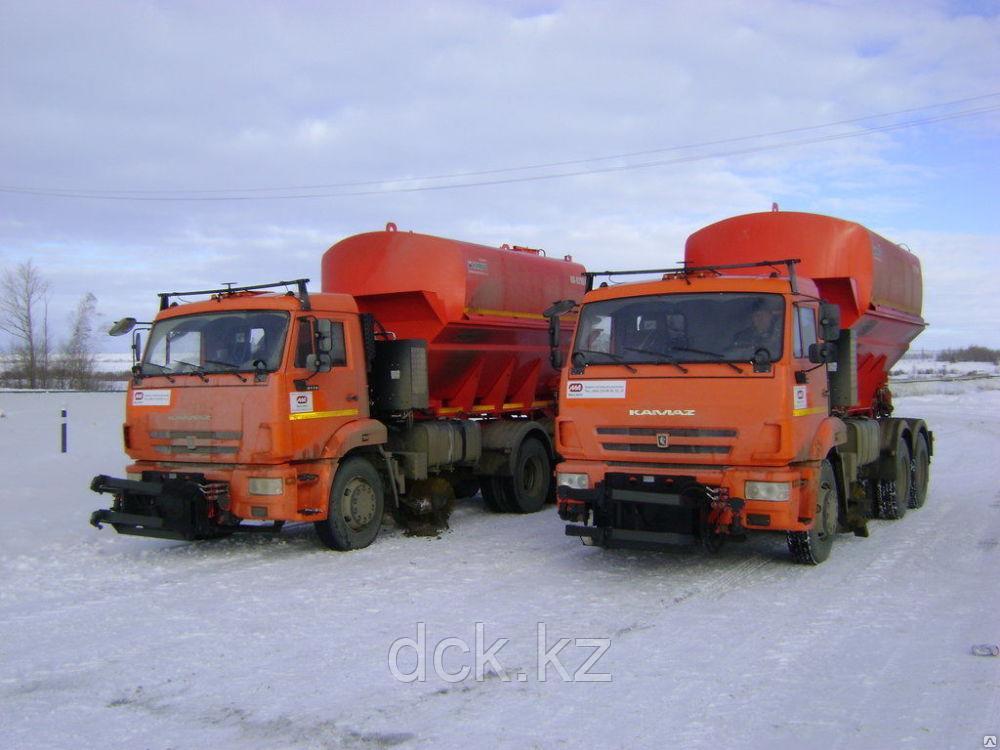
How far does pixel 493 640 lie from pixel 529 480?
6.50 metres

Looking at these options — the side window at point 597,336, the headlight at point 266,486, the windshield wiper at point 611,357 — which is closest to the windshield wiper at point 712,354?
the windshield wiper at point 611,357

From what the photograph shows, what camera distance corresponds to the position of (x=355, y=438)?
9.46m

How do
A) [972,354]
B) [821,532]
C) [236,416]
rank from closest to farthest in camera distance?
[821,532] → [236,416] → [972,354]

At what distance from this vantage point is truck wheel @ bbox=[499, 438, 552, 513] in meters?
12.1

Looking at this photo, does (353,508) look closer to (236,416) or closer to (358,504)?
(358,504)

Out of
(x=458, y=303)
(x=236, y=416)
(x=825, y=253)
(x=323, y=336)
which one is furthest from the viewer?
(x=458, y=303)

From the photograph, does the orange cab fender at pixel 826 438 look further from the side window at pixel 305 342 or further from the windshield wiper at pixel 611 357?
the side window at pixel 305 342

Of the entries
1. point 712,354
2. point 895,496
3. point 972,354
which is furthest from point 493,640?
point 972,354

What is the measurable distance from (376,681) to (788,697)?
2.37 meters

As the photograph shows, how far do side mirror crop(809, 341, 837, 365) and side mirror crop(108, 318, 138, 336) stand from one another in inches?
276

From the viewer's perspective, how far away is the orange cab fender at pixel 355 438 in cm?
920

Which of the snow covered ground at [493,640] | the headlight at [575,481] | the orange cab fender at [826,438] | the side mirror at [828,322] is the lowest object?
the snow covered ground at [493,640]

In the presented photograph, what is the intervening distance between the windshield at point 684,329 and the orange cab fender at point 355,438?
261cm

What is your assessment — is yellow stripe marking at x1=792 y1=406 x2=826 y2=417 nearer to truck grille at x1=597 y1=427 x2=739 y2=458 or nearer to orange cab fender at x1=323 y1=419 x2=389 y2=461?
truck grille at x1=597 y1=427 x2=739 y2=458
